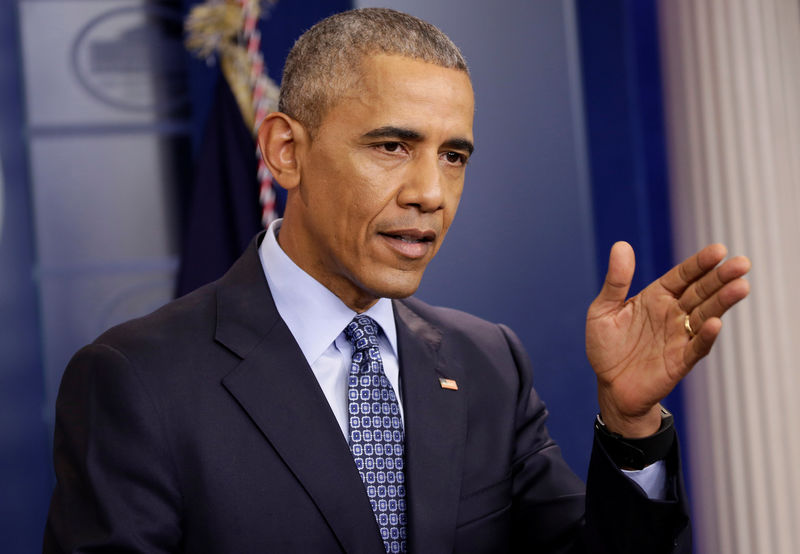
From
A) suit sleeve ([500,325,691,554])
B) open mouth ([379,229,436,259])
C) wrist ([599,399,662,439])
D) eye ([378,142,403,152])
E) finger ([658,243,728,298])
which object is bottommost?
suit sleeve ([500,325,691,554])

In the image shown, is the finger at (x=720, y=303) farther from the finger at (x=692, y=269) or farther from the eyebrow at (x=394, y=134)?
the eyebrow at (x=394, y=134)

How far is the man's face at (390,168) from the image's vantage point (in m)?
1.43

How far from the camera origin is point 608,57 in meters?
2.76

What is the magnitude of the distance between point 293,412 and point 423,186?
0.41 meters

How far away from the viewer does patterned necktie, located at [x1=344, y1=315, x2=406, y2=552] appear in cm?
145

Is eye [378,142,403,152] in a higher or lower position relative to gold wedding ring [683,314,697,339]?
higher

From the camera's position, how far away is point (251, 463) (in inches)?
54.3

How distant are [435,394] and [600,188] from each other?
140cm

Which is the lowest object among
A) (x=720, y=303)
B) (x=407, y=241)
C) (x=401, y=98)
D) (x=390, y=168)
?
(x=720, y=303)

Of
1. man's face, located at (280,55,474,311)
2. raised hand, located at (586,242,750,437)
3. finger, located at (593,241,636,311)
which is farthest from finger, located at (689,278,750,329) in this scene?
man's face, located at (280,55,474,311)

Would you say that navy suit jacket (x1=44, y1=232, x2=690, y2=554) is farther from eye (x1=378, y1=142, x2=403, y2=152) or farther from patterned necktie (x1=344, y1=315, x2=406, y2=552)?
eye (x1=378, y1=142, x2=403, y2=152)

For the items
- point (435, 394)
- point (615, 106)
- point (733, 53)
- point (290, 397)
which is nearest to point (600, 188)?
point (615, 106)

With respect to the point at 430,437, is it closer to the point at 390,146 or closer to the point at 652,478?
the point at 652,478

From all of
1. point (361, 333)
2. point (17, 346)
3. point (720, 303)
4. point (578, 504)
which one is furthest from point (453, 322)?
point (17, 346)
